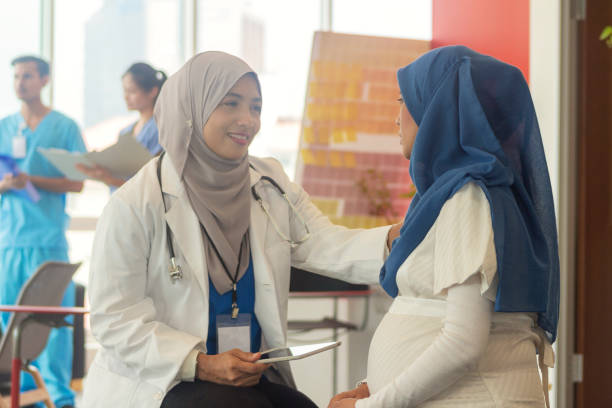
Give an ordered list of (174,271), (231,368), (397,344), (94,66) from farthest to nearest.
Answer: (94,66)
(174,271)
(231,368)
(397,344)

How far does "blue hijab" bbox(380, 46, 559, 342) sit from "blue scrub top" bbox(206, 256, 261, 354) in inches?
18.0

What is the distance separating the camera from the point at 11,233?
3928mm

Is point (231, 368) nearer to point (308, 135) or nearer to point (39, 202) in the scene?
point (308, 135)

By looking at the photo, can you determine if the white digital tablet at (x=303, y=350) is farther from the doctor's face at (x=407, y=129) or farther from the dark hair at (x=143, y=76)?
the dark hair at (x=143, y=76)

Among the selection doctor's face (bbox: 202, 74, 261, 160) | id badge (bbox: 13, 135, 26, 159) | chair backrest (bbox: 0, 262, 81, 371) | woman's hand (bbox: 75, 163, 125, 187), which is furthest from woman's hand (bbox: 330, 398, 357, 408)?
id badge (bbox: 13, 135, 26, 159)

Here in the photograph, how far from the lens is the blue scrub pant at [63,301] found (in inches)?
150

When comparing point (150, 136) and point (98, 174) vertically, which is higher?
point (150, 136)

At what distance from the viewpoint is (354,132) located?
411 cm

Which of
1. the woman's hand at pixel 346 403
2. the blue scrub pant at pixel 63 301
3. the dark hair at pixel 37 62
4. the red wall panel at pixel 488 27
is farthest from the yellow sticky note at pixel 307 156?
the woman's hand at pixel 346 403

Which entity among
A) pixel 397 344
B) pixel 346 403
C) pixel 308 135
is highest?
pixel 308 135

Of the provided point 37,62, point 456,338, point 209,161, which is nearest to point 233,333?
point 209,161

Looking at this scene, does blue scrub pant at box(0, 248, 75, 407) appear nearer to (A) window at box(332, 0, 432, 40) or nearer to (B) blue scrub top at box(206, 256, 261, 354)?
(B) blue scrub top at box(206, 256, 261, 354)

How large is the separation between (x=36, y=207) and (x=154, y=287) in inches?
105

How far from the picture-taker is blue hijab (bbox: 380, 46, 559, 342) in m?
1.15
